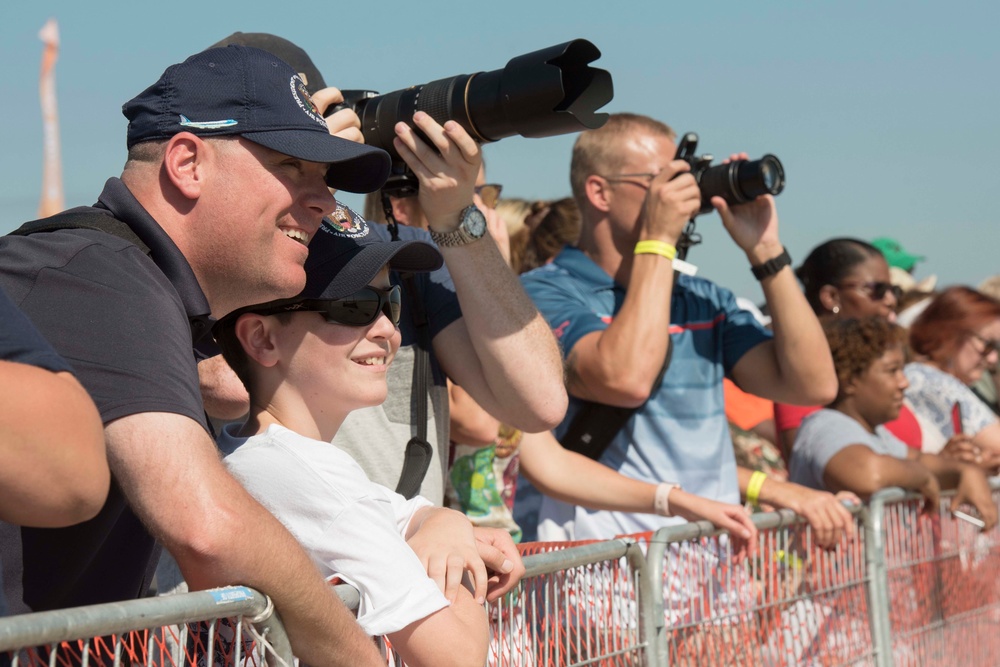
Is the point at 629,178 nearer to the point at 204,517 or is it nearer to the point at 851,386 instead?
the point at 851,386

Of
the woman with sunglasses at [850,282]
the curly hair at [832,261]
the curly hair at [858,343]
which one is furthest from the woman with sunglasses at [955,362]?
the curly hair at [858,343]

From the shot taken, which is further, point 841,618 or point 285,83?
point 841,618

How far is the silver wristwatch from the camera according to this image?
106 inches

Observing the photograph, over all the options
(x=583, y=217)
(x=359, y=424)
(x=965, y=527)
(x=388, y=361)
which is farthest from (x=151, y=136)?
(x=965, y=527)

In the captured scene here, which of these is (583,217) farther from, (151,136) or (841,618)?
(151,136)

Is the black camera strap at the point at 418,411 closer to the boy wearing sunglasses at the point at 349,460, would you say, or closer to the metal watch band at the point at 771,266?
the boy wearing sunglasses at the point at 349,460

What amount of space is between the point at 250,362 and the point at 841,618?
Result: 212 centimetres

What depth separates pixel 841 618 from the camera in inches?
139

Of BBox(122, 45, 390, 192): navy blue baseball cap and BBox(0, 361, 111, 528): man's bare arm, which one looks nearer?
BBox(0, 361, 111, 528): man's bare arm

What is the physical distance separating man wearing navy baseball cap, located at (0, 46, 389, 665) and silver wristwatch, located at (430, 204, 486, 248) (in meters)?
0.59

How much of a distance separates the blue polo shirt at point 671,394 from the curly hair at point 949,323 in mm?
2389

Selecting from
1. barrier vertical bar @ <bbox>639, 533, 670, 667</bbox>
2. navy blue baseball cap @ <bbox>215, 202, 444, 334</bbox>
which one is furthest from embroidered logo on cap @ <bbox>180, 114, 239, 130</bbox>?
barrier vertical bar @ <bbox>639, 533, 670, 667</bbox>

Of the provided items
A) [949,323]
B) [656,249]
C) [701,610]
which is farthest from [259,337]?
[949,323]

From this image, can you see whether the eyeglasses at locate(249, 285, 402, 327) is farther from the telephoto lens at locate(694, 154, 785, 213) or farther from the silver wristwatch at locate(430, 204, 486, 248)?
the telephoto lens at locate(694, 154, 785, 213)
